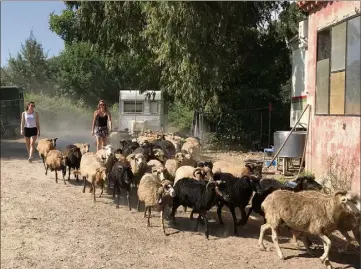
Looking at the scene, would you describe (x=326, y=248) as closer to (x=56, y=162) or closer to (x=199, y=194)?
(x=199, y=194)

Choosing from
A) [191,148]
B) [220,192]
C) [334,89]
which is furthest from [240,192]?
[191,148]

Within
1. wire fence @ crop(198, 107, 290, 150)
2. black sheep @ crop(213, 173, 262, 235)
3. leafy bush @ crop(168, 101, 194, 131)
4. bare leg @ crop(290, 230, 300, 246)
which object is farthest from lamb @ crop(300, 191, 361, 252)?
leafy bush @ crop(168, 101, 194, 131)

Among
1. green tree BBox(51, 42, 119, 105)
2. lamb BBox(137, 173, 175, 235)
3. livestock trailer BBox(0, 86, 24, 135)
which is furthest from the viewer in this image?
livestock trailer BBox(0, 86, 24, 135)

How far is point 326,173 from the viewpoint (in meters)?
8.98

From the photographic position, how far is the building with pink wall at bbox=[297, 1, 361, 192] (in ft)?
25.7

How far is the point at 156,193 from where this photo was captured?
7.03 meters

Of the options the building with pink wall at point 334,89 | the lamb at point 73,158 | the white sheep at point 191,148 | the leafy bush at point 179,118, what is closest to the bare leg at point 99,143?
the lamb at point 73,158

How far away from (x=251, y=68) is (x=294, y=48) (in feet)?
Result: 14.1

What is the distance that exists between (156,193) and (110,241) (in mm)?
1267

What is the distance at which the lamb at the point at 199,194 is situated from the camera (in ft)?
22.1

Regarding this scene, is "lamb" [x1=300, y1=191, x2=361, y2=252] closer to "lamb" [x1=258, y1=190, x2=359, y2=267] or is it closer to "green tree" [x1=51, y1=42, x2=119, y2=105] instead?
"lamb" [x1=258, y1=190, x2=359, y2=267]

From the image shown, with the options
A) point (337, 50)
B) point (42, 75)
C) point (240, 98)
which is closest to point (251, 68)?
point (240, 98)

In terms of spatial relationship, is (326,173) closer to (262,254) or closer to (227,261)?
(262,254)

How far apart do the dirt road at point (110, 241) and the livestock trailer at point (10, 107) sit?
8135mm
